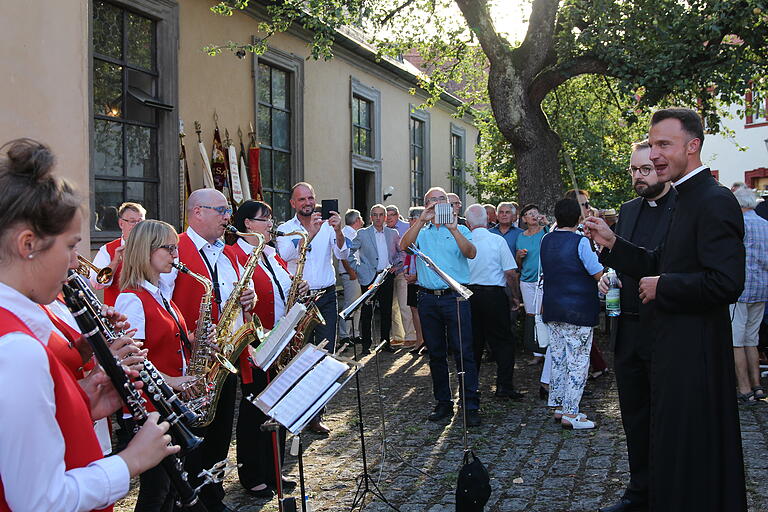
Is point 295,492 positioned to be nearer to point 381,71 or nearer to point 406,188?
point 381,71

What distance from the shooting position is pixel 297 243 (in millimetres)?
7555

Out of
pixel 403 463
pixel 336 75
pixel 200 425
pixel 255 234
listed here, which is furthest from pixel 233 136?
pixel 200 425

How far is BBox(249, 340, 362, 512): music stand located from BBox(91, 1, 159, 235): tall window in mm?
6303

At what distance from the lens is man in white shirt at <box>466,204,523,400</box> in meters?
8.10

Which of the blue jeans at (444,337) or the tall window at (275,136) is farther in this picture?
the tall window at (275,136)

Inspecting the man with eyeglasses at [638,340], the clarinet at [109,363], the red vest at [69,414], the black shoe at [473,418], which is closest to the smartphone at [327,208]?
the black shoe at [473,418]

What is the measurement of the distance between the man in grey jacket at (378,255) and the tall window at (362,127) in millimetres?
5203

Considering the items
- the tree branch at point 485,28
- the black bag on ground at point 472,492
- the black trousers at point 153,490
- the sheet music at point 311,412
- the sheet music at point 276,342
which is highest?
the tree branch at point 485,28

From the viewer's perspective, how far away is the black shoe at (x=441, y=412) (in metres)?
7.25

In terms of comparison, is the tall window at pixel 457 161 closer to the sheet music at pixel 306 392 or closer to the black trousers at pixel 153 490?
the black trousers at pixel 153 490

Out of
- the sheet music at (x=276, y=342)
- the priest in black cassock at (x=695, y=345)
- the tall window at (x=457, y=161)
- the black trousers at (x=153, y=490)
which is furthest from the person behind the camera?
the tall window at (x=457, y=161)

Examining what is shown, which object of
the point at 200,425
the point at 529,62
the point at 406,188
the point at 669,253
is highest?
the point at 529,62

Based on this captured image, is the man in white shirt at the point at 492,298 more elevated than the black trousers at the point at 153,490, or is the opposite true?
the man in white shirt at the point at 492,298

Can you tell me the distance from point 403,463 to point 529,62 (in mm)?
7967
